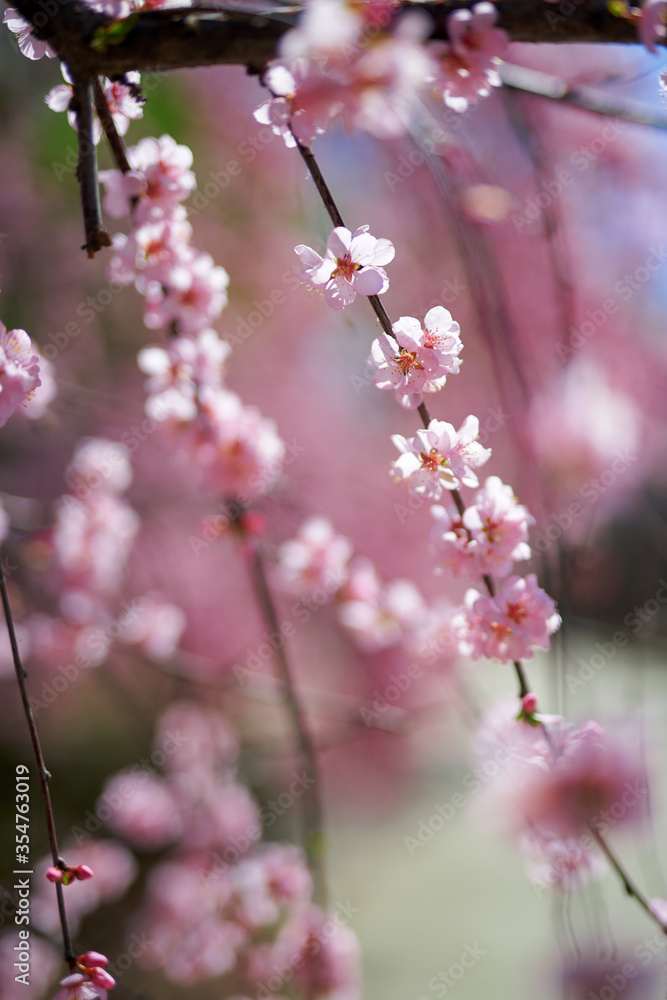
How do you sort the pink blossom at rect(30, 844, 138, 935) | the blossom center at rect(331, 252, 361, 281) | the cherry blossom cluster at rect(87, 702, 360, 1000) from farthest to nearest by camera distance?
the pink blossom at rect(30, 844, 138, 935), the cherry blossom cluster at rect(87, 702, 360, 1000), the blossom center at rect(331, 252, 361, 281)

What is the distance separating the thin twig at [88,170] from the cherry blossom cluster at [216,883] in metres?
1.21

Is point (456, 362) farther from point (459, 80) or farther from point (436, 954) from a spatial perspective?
point (436, 954)

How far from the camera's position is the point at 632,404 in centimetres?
277

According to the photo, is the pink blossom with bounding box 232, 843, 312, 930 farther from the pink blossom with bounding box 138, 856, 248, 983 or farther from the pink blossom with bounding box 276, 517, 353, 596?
the pink blossom with bounding box 276, 517, 353, 596

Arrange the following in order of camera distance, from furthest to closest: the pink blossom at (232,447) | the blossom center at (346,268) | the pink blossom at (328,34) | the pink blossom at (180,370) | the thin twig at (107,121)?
1. the pink blossom at (232,447)
2. the pink blossom at (180,370)
3. the thin twig at (107,121)
4. the blossom center at (346,268)
5. the pink blossom at (328,34)

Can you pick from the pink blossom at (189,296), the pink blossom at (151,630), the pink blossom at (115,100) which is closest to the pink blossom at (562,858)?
the pink blossom at (189,296)

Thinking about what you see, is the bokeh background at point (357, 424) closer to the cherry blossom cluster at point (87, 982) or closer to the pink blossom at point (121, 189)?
the pink blossom at point (121, 189)

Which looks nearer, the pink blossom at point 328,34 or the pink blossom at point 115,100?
the pink blossom at point 328,34

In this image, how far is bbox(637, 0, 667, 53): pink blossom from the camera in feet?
1.98

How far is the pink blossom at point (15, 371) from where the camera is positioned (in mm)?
693

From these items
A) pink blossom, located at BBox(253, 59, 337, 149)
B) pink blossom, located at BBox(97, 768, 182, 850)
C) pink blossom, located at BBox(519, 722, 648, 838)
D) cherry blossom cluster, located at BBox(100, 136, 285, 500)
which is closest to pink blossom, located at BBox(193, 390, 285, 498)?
cherry blossom cluster, located at BBox(100, 136, 285, 500)

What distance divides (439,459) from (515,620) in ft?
0.64

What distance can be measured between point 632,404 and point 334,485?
4.48 ft

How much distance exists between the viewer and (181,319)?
104 cm
